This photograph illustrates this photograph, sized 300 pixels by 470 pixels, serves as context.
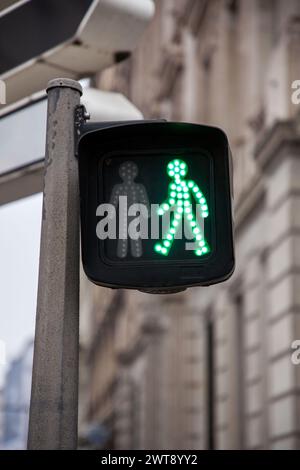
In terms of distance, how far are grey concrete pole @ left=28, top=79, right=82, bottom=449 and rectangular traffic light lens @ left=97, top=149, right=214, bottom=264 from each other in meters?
0.12

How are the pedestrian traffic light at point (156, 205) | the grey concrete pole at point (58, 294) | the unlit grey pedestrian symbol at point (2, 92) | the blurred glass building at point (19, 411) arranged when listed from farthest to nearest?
the blurred glass building at point (19, 411)
the unlit grey pedestrian symbol at point (2, 92)
the pedestrian traffic light at point (156, 205)
the grey concrete pole at point (58, 294)

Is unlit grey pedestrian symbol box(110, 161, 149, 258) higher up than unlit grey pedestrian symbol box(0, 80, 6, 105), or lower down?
lower down

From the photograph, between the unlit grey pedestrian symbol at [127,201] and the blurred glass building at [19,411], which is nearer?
the unlit grey pedestrian symbol at [127,201]

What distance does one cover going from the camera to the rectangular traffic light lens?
3400 millimetres

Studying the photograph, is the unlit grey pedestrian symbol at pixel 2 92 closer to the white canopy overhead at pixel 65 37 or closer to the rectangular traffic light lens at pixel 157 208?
the white canopy overhead at pixel 65 37

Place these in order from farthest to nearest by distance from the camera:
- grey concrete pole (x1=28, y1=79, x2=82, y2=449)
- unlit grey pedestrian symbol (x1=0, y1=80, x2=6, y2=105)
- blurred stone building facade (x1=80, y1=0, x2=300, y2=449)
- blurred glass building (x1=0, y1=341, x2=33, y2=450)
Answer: blurred glass building (x1=0, y1=341, x2=33, y2=450)
blurred stone building facade (x1=80, y1=0, x2=300, y2=449)
unlit grey pedestrian symbol (x1=0, y1=80, x2=6, y2=105)
grey concrete pole (x1=28, y1=79, x2=82, y2=449)

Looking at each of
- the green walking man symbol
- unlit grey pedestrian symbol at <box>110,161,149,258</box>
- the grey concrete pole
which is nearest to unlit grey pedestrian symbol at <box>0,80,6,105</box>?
the grey concrete pole

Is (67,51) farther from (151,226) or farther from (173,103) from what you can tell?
(173,103)

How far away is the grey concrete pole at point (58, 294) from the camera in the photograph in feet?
10.7

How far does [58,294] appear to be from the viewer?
3359 millimetres

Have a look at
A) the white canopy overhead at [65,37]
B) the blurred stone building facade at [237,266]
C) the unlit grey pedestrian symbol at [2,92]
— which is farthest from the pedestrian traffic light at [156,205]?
the blurred stone building facade at [237,266]

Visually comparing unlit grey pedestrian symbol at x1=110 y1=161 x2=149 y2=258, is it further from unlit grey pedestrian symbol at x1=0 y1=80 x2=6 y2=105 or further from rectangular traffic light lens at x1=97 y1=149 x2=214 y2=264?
unlit grey pedestrian symbol at x1=0 y1=80 x2=6 y2=105

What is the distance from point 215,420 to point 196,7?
8.91 m

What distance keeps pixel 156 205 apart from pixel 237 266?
1438 cm
